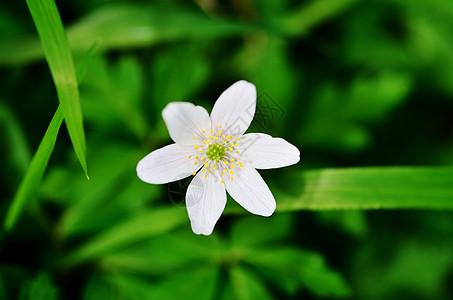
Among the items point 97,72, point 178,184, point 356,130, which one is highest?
point 97,72

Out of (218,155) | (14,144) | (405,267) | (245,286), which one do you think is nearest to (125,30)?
(14,144)

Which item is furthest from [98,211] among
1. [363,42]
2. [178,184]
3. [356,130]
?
[363,42]

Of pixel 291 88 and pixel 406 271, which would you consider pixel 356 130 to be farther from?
pixel 406 271

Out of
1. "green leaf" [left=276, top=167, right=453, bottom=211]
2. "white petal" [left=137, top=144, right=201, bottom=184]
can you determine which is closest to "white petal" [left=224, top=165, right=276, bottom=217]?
"white petal" [left=137, top=144, right=201, bottom=184]

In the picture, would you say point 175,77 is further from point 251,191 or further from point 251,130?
point 251,191

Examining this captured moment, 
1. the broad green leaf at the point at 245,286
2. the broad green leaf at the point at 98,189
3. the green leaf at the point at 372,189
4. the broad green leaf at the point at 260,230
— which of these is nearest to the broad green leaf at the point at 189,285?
the broad green leaf at the point at 245,286

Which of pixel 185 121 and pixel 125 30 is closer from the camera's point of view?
pixel 185 121
